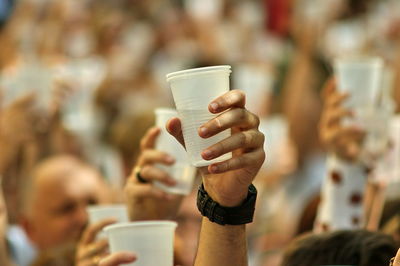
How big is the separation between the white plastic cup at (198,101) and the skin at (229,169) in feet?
0.10

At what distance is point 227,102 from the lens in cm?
214

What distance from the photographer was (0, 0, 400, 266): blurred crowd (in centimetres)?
414

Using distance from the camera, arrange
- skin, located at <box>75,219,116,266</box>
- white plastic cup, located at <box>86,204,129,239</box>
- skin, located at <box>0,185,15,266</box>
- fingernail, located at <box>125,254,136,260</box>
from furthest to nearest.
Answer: skin, located at <box>0,185,15,266</box>, white plastic cup, located at <box>86,204,129,239</box>, skin, located at <box>75,219,116,266</box>, fingernail, located at <box>125,254,136,260</box>

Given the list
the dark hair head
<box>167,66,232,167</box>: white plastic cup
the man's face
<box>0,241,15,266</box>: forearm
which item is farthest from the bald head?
<box>167,66,232,167</box>: white plastic cup

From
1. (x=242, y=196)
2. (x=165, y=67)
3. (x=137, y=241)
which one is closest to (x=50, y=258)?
(x=137, y=241)

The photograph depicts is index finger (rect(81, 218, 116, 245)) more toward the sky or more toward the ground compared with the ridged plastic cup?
more toward the ground

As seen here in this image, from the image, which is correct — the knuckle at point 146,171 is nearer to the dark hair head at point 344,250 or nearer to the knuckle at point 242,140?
the dark hair head at point 344,250

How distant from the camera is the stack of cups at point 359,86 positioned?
11.1 ft

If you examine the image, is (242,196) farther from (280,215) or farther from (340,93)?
(280,215)

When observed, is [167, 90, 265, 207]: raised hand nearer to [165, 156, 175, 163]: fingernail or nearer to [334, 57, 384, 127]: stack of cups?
[165, 156, 175, 163]: fingernail

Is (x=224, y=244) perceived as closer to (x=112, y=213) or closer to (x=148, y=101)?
(x=112, y=213)

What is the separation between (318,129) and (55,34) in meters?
3.68

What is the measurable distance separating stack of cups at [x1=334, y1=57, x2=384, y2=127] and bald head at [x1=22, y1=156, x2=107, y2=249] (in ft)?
3.96

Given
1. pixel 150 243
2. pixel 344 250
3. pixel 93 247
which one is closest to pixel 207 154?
pixel 150 243
